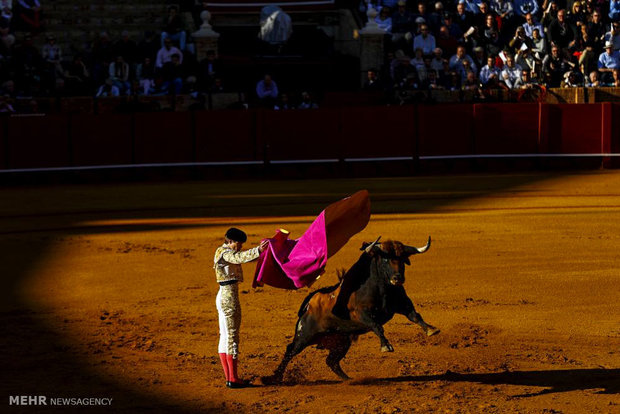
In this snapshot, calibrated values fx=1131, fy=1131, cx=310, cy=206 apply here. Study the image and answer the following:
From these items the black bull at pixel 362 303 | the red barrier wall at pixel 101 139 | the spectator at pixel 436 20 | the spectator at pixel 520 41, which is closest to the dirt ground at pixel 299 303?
the black bull at pixel 362 303

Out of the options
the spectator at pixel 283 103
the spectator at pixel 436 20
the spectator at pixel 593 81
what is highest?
the spectator at pixel 436 20

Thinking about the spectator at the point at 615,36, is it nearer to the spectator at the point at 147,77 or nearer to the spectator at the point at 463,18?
the spectator at the point at 463,18

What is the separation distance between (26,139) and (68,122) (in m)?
0.81

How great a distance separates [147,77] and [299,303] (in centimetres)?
1214

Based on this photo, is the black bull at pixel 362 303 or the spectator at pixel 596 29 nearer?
the black bull at pixel 362 303

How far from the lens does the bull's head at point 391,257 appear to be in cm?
713

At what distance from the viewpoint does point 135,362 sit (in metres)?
8.50

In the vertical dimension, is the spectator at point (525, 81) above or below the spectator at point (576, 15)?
below

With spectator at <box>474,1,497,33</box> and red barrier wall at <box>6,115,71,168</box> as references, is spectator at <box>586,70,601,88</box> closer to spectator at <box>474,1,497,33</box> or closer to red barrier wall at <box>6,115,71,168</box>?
spectator at <box>474,1,497,33</box>

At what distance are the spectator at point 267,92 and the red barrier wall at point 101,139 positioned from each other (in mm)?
2676

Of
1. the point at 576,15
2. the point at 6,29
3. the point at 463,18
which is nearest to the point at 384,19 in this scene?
the point at 463,18

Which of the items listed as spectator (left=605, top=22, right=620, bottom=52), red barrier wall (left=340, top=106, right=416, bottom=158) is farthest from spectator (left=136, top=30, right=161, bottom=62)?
spectator (left=605, top=22, right=620, bottom=52)

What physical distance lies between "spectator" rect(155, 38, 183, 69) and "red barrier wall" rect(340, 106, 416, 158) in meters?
3.48

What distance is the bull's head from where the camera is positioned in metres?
7.13
